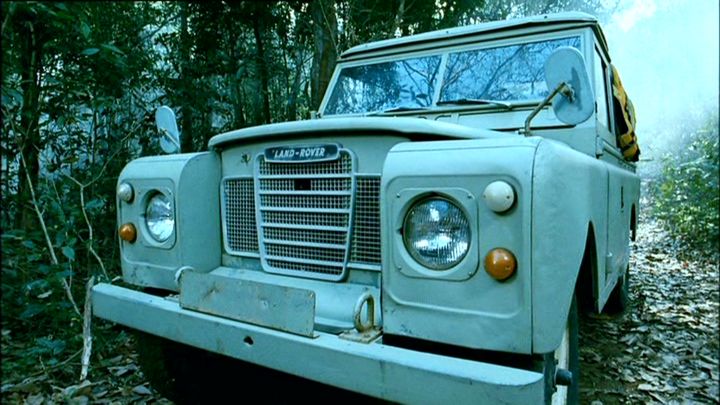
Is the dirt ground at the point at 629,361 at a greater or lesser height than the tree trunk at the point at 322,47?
lesser

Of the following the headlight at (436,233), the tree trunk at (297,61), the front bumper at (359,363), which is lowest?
the front bumper at (359,363)

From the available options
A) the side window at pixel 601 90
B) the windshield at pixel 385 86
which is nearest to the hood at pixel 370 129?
the windshield at pixel 385 86

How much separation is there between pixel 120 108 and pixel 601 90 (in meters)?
2.96

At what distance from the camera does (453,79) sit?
3.24 metres

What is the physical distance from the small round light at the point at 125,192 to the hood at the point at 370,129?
27.3 inches

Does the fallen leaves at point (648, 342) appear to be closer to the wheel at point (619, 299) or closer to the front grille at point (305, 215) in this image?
the wheel at point (619, 299)

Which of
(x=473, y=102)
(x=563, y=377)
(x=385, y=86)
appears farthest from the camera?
(x=385, y=86)

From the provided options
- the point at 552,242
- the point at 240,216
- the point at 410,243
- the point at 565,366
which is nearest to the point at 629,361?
the point at 565,366

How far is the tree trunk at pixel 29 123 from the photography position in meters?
2.07

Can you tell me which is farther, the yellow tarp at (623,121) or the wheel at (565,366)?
the yellow tarp at (623,121)

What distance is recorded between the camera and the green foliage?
107 cm

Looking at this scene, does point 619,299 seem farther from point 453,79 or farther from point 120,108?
point 120,108

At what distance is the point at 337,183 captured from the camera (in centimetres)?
219

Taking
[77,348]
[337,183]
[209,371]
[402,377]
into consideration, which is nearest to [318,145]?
[337,183]
